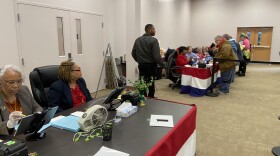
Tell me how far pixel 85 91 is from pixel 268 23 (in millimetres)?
11101

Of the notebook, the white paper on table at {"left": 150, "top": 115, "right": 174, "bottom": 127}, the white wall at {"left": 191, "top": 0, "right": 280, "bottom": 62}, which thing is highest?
the white wall at {"left": 191, "top": 0, "right": 280, "bottom": 62}

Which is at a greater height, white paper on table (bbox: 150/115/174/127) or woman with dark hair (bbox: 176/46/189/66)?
woman with dark hair (bbox: 176/46/189/66)

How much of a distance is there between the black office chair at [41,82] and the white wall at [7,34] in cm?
157

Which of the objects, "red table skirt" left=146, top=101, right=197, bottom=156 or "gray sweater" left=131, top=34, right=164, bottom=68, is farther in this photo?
"gray sweater" left=131, top=34, right=164, bottom=68

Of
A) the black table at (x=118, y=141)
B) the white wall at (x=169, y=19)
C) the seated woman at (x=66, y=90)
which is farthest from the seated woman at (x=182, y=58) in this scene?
the black table at (x=118, y=141)

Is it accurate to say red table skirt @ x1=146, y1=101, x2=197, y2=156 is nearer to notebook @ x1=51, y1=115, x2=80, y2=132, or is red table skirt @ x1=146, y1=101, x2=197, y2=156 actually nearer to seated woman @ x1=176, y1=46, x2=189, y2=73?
notebook @ x1=51, y1=115, x2=80, y2=132

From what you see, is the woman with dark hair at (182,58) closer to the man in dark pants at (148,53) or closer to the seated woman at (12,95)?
the man in dark pants at (148,53)

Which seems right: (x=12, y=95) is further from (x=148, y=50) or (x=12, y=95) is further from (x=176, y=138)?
(x=148, y=50)

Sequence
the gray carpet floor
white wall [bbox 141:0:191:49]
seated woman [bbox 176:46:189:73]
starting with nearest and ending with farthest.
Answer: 1. the gray carpet floor
2. seated woman [bbox 176:46:189:73]
3. white wall [bbox 141:0:191:49]

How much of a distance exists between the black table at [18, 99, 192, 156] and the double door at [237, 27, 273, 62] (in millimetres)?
10995

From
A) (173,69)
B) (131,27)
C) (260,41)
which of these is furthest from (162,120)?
(260,41)

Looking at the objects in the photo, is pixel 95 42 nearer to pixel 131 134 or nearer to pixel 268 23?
pixel 131 134

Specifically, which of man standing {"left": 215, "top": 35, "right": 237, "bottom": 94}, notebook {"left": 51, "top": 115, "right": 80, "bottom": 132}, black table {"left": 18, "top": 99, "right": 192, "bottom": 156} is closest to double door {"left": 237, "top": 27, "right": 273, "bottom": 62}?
man standing {"left": 215, "top": 35, "right": 237, "bottom": 94}

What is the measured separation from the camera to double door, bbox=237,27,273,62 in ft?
36.3
